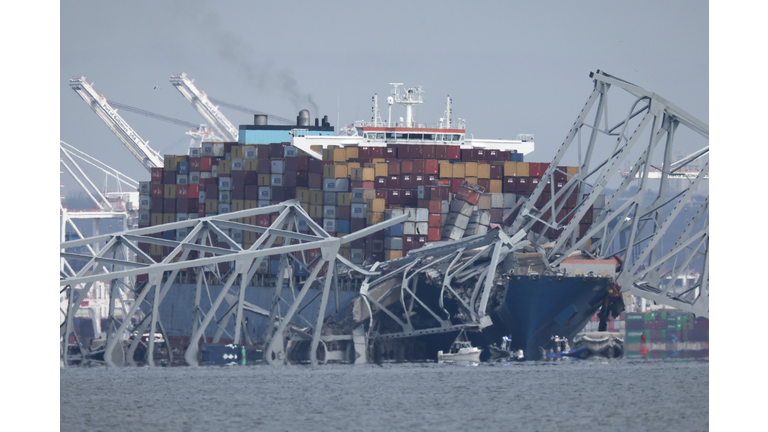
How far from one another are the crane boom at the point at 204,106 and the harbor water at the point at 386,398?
4611cm

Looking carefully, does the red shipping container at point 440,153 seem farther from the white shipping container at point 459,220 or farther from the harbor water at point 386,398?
the harbor water at point 386,398

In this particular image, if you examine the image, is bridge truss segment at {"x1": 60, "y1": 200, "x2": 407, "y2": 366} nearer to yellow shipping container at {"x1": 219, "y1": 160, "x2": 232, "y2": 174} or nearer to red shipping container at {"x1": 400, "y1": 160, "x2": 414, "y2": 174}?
red shipping container at {"x1": 400, "y1": 160, "x2": 414, "y2": 174}

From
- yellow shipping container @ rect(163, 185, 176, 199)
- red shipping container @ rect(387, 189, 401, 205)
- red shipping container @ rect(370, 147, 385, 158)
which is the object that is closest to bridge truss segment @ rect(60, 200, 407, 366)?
red shipping container @ rect(387, 189, 401, 205)

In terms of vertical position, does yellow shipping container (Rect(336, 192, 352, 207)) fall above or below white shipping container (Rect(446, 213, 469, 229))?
above

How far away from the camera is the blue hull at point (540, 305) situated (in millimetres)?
45812

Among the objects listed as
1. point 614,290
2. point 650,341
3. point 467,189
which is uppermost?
point 467,189

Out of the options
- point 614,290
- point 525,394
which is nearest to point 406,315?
point 614,290

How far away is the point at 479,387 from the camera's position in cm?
3722

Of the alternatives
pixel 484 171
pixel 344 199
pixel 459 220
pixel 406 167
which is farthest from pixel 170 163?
pixel 459 220

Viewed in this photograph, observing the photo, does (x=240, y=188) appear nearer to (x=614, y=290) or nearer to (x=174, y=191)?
(x=174, y=191)

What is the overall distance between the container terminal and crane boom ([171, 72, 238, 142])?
105 centimetres

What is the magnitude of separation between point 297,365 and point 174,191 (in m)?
28.1

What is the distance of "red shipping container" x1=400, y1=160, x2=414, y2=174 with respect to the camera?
2378 inches

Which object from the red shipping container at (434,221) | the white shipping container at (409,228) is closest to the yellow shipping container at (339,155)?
the white shipping container at (409,228)
